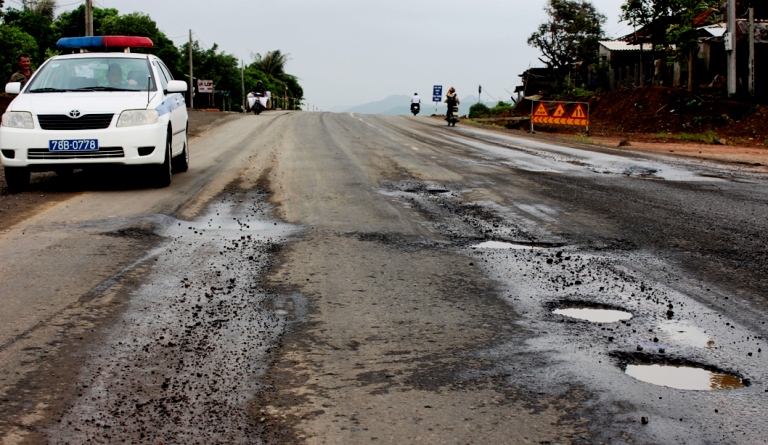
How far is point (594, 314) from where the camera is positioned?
4848mm

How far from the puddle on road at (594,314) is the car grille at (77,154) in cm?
698

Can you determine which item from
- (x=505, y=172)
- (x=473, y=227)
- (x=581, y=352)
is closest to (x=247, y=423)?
(x=581, y=352)

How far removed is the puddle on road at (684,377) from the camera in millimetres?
3682

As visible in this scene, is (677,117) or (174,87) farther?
(677,117)

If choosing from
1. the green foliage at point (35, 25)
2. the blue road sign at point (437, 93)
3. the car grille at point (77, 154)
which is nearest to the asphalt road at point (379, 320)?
the car grille at point (77, 154)

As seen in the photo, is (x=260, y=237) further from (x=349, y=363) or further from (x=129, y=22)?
(x=129, y=22)

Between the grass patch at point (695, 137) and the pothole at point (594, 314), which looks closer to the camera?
the pothole at point (594, 314)

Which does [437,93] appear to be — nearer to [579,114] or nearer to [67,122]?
[579,114]

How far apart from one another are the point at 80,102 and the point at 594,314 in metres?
7.61

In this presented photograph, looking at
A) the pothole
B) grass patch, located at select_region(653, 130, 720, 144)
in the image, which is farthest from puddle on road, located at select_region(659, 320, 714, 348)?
grass patch, located at select_region(653, 130, 720, 144)

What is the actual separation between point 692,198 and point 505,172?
11.6 feet

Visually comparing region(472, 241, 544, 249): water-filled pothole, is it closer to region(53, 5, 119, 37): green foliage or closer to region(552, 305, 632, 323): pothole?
region(552, 305, 632, 323): pothole

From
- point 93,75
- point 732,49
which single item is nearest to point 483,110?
point 732,49

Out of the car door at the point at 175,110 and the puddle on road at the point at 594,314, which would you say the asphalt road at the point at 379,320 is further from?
the car door at the point at 175,110
